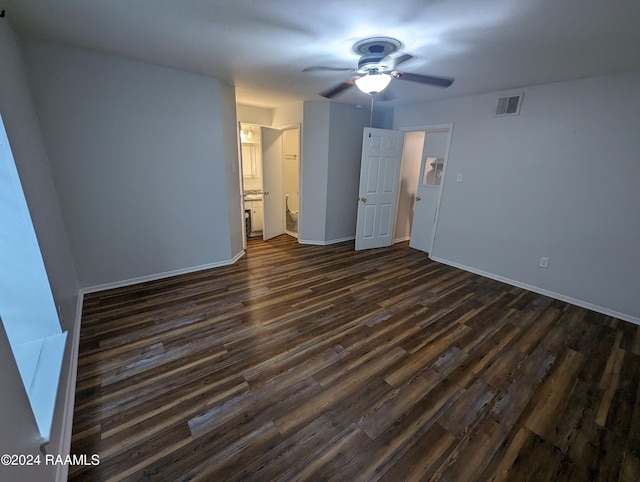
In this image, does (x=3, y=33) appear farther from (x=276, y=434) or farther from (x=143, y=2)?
(x=276, y=434)

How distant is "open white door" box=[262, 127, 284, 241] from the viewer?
4.68 metres

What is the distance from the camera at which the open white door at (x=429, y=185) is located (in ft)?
13.6

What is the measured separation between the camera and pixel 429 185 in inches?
174

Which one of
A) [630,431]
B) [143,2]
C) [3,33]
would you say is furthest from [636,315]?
[3,33]

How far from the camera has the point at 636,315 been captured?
2664 millimetres

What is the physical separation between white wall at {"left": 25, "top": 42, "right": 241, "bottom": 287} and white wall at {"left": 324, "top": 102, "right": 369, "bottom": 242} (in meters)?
1.71

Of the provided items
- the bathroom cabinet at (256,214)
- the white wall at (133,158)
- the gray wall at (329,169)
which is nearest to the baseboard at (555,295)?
the gray wall at (329,169)

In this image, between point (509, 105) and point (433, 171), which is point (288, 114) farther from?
point (509, 105)

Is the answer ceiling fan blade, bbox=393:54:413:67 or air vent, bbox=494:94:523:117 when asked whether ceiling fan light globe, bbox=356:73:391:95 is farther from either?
air vent, bbox=494:94:523:117

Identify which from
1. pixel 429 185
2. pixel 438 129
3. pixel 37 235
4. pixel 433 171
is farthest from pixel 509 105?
pixel 37 235

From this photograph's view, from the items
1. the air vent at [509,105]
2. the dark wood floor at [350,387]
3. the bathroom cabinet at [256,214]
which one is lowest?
the dark wood floor at [350,387]

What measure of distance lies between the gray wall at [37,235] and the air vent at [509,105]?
4.59 metres

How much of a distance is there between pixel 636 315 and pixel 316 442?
11.5 ft

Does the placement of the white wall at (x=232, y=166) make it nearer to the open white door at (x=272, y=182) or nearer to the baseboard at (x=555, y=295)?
the open white door at (x=272, y=182)
